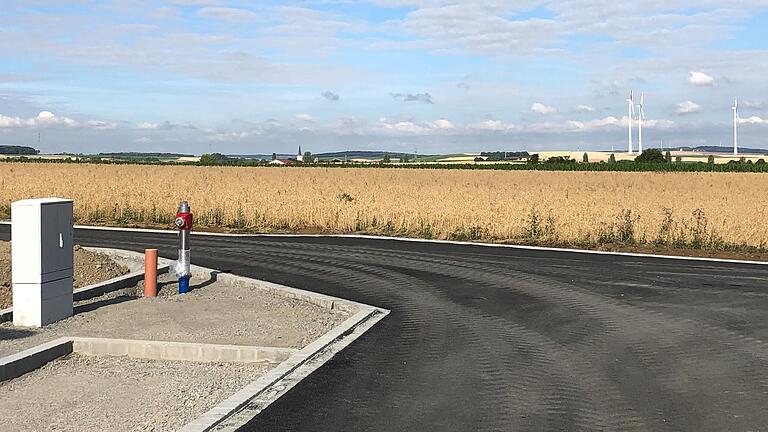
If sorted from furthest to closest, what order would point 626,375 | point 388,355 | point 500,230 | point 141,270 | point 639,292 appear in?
1. point 500,230
2. point 141,270
3. point 639,292
4. point 388,355
5. point 626,375

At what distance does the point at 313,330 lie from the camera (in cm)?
938

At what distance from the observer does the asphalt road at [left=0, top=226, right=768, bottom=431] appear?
6.13 m

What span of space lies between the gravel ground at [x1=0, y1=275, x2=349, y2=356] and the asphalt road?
0.87m

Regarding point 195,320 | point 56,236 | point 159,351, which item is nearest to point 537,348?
point 159,351

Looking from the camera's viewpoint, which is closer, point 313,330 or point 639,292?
point 313,330

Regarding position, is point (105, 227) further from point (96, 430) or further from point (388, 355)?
point (96, 430)

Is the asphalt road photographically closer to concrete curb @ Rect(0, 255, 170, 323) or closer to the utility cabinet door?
concrete curb @ Rect(0, 255, 170, 323)

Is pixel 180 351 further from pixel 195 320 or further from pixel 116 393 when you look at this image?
pixel 195 320

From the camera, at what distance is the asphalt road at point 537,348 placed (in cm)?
613

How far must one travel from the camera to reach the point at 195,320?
980cm

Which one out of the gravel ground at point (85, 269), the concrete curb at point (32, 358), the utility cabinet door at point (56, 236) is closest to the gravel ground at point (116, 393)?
the concrete curb at point (32, 358)

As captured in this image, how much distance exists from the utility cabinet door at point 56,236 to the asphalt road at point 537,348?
3567mm

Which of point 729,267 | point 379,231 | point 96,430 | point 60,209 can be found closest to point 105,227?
point 379,231

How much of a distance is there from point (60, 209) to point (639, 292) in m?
7.94
